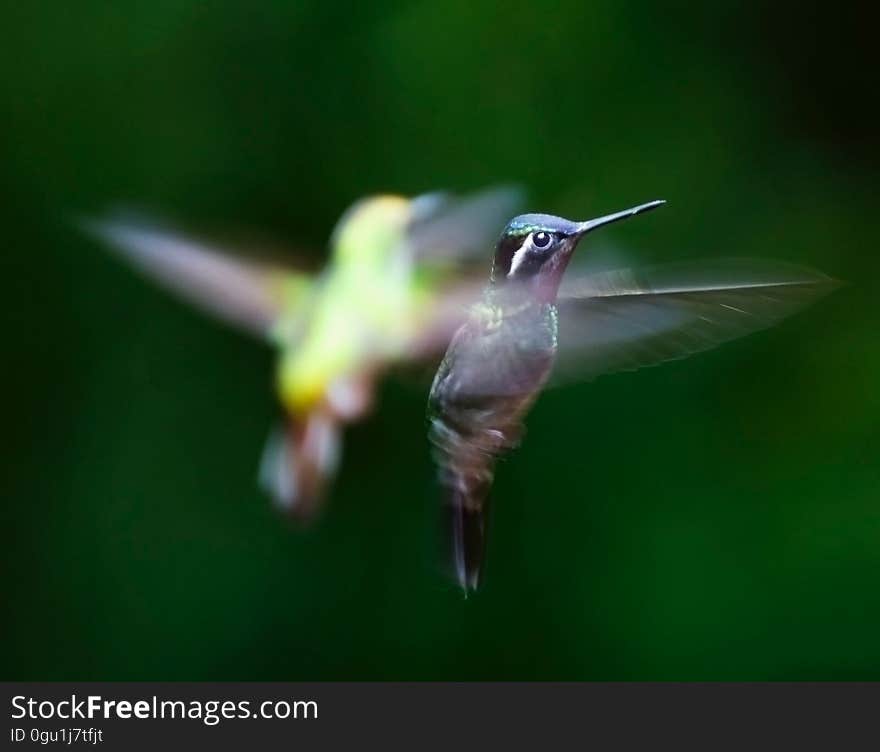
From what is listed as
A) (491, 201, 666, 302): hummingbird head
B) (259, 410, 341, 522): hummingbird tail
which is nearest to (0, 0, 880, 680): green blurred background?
(259, 410, 341, 522): hummingbird tail

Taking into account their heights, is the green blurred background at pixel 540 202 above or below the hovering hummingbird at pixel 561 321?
above

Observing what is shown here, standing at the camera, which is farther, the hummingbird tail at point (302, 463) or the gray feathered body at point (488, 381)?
the hummingbird tail at point (302, 463)

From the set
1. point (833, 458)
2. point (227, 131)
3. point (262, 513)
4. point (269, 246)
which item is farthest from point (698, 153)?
point (269, 246)

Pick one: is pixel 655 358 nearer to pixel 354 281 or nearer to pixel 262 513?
pixel 354 281

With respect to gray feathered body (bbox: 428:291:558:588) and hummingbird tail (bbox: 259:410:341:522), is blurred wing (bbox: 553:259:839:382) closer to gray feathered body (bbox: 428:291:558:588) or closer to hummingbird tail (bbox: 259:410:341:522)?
gray feathered body (bbox: 428:291:558:588)

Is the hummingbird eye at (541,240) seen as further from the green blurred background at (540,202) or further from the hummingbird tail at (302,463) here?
the green blurred background at (540,202)

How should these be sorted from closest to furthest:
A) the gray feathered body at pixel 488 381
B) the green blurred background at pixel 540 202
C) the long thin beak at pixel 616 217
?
1. the long thin beak at pixel 616 217
2. the gray feathered body at pixel 488 381
3. the green blurred background at pixel 540 202

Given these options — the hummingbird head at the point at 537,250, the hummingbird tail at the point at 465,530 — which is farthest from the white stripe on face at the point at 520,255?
the hummingbird tail at the point at 465,530
